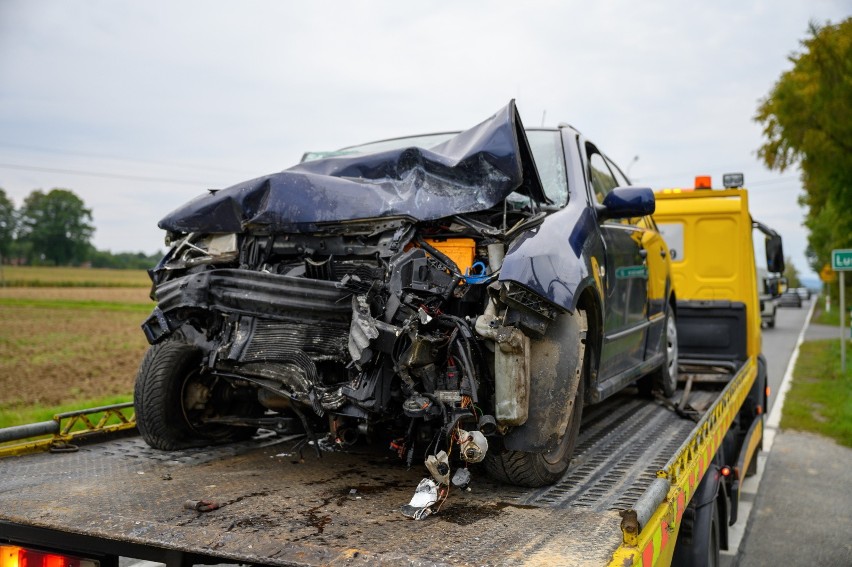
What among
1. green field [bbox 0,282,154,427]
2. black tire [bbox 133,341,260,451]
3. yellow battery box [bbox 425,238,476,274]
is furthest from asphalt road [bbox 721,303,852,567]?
green field [bbox 0,282,154,427]

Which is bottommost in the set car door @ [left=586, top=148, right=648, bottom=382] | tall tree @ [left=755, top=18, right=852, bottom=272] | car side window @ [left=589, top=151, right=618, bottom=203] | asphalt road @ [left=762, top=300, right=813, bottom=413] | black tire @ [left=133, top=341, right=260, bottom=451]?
asphalt road @ [left=762, top=300, right=813, bottom=413]

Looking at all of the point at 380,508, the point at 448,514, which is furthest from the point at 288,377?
the point at 448,514

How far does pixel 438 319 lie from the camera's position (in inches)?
129

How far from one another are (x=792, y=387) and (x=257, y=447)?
12225 millimetres

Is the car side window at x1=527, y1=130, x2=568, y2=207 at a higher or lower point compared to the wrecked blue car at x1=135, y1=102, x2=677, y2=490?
higher

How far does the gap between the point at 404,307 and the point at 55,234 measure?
230 feet

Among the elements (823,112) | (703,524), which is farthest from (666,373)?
(823,112)

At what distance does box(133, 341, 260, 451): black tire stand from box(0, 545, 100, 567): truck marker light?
3.89ft

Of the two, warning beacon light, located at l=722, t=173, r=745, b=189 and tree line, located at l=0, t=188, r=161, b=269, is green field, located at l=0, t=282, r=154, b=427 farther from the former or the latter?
tree line, located at l=0, t=188, r=161, b=269

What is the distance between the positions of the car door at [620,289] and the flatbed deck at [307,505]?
21.7 inches

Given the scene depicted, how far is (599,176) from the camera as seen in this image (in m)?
4.91

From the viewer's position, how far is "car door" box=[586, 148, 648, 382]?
4294 mm

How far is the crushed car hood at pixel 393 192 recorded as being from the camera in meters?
3.65

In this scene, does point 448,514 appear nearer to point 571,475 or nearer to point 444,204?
point 571,475
